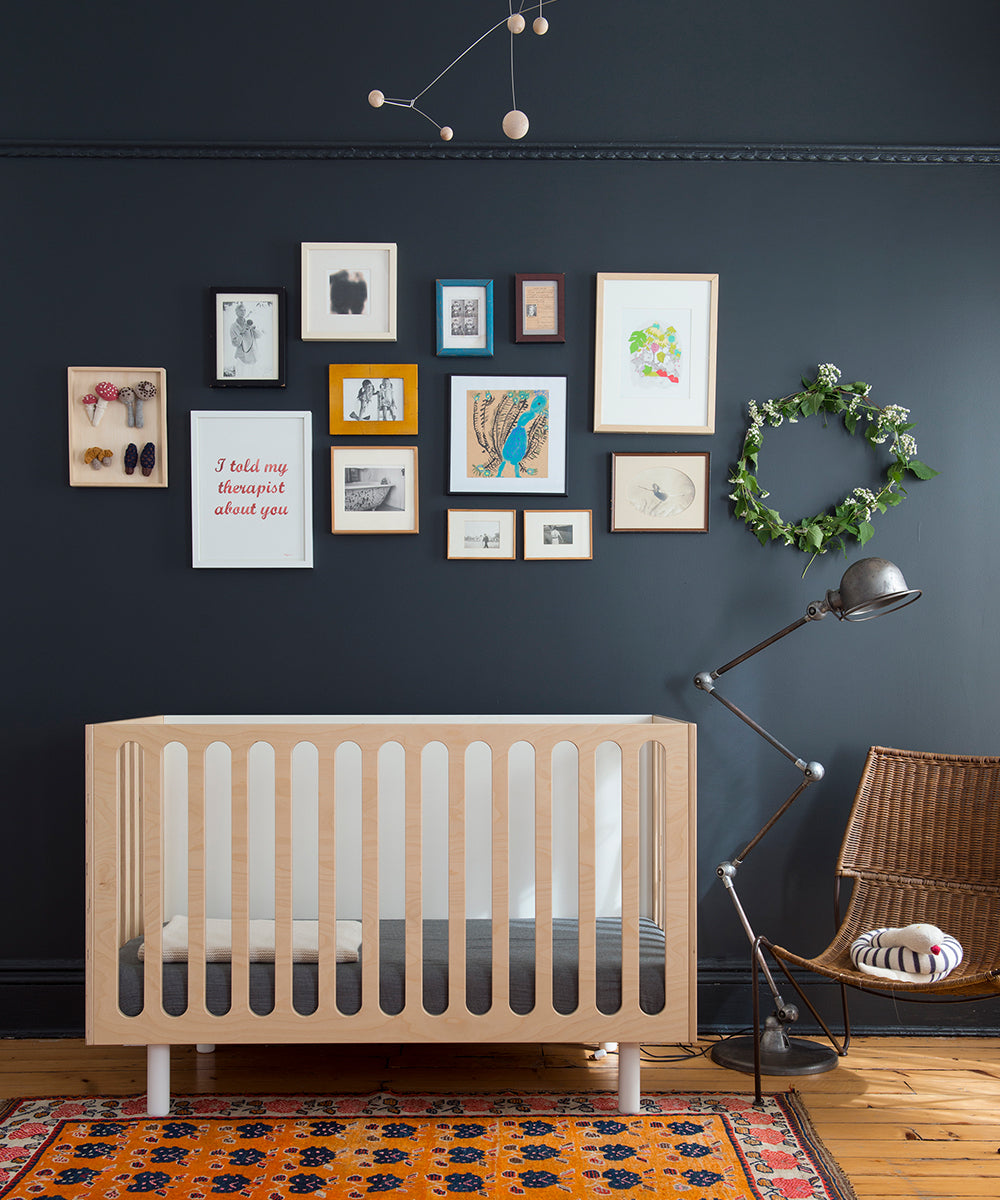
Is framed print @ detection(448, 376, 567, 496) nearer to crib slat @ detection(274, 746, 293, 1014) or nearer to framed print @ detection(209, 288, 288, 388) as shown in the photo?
framed print @ detection(209, 288, 288, 388)

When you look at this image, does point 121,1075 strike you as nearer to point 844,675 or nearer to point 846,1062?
point 846,1062

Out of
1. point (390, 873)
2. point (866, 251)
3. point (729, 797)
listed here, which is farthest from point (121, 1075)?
point (866, 251)

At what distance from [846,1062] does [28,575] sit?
2411 mm

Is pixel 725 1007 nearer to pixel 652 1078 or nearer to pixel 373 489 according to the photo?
pixel 652 1078

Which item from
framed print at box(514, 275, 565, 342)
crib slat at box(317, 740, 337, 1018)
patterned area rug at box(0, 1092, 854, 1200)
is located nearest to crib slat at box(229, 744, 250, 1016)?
crib slat at box(317, 740, 337, 1018)

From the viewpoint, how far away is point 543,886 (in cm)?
212

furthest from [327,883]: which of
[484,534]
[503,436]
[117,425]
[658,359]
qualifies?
[658,359]

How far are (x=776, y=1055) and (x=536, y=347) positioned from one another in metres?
1.87

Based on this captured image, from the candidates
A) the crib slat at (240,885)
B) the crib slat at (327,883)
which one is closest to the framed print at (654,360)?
the crib slat at (327,883)

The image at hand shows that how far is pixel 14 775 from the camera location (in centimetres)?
267

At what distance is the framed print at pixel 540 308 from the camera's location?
8.91 ft

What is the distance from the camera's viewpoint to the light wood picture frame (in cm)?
268

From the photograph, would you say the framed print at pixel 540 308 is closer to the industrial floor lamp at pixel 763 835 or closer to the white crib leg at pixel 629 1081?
the industrial floor lamp at pixel 763 835

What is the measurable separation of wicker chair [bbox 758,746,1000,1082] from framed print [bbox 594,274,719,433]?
103 cm
